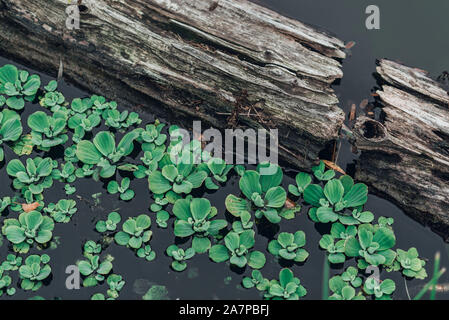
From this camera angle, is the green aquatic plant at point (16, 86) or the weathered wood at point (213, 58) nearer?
the weathered wood at point (213, 58)

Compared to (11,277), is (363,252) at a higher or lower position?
higher

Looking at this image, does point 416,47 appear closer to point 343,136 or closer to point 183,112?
point 343,136

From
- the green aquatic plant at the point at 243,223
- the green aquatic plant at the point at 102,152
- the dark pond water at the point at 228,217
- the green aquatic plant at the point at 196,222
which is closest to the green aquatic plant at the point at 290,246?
the dark pond water at the point at 228,217

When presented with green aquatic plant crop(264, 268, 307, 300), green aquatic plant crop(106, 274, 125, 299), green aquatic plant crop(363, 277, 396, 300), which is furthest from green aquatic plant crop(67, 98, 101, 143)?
green aquatic plant crop(363, 277, 396, 300)

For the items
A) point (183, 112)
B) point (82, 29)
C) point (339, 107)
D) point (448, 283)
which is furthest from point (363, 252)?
point (82, 29)

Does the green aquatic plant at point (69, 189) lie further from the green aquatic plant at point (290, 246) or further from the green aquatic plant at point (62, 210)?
the green aquatic plant at point (290, 246)

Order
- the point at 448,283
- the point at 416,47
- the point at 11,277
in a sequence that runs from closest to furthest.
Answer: the point at 11,277
the point at 448,283
the point at 416,47
